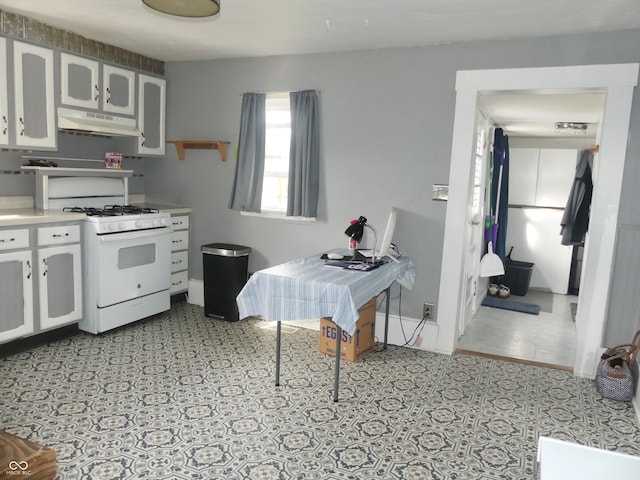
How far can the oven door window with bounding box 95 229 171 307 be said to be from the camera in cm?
408

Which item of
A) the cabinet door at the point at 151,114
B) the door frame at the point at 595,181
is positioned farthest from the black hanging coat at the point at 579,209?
the cabinet door at the point at 151,114

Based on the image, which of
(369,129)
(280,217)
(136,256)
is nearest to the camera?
(369,129)

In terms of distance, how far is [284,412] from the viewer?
303cm

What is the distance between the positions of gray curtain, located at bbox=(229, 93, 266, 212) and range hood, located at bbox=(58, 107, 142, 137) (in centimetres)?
Answer: 102

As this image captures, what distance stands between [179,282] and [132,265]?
85cm

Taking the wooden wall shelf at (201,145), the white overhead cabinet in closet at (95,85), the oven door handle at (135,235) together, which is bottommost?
the oven door handle at (135,235)

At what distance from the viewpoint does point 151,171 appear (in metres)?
5.35

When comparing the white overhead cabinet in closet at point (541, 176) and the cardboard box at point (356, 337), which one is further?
the white overhead cabinet in closet at point (541, 176)

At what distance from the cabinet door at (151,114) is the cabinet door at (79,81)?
1.67 ft

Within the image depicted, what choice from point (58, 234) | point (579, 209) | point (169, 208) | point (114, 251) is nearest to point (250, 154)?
point (169, 208)

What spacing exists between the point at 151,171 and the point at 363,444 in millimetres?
3778

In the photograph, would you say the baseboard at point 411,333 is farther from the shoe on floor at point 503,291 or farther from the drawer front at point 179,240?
the shoe on floor at point 503,291

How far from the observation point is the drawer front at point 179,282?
5.05m

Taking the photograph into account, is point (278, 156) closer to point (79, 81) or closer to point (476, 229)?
point (79, 81)
